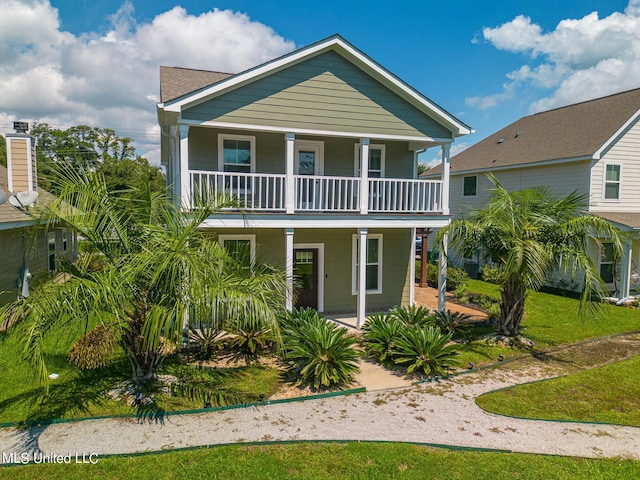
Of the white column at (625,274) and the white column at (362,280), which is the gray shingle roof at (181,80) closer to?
the white column at (362,280)

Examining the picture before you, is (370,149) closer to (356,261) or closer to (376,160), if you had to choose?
(376,160)

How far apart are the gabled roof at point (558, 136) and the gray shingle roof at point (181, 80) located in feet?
43.8

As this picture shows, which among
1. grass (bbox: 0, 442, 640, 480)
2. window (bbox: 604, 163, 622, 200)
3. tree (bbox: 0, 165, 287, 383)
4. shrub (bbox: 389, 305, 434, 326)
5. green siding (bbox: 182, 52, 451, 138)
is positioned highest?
green siding (bbox: 182, 52, 451, 138)

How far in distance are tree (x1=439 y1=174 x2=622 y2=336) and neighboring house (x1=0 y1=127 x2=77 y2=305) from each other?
1004 cm

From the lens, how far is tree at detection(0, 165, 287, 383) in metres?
4.95

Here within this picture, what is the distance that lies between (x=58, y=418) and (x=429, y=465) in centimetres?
508

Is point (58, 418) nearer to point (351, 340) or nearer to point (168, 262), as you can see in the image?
point (168, 262)

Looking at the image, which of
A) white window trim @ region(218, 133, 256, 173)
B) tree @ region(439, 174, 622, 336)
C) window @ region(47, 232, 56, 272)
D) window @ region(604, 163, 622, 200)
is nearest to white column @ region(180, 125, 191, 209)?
white window trim @ region(218, 133, 256, 173)

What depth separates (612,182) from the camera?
1568cm

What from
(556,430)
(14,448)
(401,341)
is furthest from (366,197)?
(14,448)

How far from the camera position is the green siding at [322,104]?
9.88 m

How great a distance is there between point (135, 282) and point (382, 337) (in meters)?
5.12

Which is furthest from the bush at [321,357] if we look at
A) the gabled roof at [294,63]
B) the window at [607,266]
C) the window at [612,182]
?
the window at [612,182]

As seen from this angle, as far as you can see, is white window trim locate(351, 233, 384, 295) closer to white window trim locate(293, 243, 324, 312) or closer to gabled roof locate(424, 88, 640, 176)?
white window trim locate(293, 243, 324, 312)
